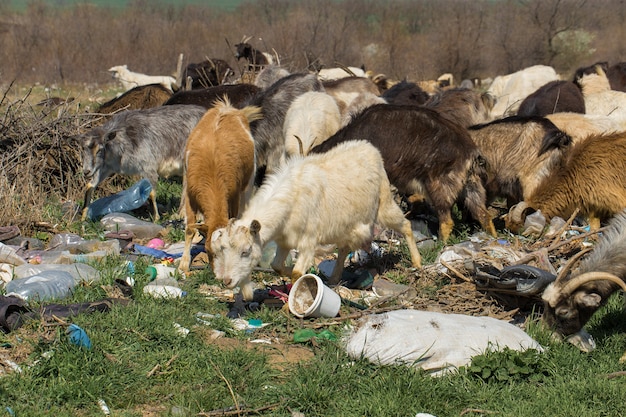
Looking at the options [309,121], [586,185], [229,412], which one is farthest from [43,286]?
[586,185]

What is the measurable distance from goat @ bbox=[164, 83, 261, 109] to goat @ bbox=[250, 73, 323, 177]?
0.70m

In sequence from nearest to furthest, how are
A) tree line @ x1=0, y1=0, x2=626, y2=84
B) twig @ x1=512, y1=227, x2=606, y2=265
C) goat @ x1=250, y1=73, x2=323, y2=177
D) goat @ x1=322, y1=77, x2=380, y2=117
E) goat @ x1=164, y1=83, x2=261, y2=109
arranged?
twig @ x1=512, y1=227, x2=606, y2=265 < goat @ x1=250, y1=73, x2=323, y2=177 < goat @ x1=164, y1=83, x2=261, y2=109 < goat @ x1=322, y1=77, x2=380, y2=117 < tree line @ x1=0, y1=0, x2=626, y2=84

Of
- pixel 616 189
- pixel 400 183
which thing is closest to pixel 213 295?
pixel 400 183

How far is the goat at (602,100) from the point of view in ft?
45.4

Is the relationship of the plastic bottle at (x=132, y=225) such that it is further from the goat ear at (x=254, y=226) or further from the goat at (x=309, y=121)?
the goat ear at (x=254, y=226)

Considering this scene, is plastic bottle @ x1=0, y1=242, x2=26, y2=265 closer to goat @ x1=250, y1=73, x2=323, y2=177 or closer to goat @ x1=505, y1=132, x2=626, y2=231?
goat @ x1=250, y1=73, x2=323, y2=177

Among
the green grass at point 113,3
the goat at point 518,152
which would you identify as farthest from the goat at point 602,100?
the green grass at point 113,3

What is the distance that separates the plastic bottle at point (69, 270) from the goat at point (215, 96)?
5431 mm

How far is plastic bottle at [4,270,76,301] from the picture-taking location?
657cm

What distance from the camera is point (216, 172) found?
25.6 ft

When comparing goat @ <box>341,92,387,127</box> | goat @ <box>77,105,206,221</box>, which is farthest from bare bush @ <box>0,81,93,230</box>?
goat @ <box>341,92,387,127</box>

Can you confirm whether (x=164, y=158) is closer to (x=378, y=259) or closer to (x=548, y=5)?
(x=378, y=259)

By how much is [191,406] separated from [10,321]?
177 centimetres

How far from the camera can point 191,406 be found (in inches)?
198
